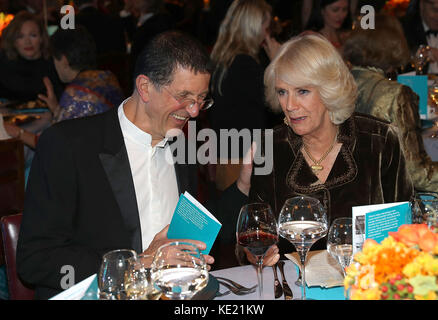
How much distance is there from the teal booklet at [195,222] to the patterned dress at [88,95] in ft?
7.05

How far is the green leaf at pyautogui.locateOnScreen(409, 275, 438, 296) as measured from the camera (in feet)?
3.91

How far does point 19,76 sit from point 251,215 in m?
4.49

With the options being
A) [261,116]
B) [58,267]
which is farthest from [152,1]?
[58,267]

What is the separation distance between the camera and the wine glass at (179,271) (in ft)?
4.82

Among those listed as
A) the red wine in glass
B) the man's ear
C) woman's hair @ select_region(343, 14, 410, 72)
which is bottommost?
the red wine in glass

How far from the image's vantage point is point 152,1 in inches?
283

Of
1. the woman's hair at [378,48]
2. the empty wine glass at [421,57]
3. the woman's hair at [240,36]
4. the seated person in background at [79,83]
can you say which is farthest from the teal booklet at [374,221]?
the empty wine glass at [421,57]

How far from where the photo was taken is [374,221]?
167 centimetres

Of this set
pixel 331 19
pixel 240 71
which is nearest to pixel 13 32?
pixel 240 71

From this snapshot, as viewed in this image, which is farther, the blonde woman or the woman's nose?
the blonde woman

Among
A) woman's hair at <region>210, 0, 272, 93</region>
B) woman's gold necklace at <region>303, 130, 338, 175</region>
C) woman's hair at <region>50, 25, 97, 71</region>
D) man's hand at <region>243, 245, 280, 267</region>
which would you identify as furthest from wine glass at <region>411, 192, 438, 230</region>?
woman's hair at <region>50, 25, 97, 71</region>

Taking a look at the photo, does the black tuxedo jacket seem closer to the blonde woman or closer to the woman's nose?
the woman's nose

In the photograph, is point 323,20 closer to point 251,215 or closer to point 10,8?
point 251,215

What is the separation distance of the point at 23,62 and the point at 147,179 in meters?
3.86
